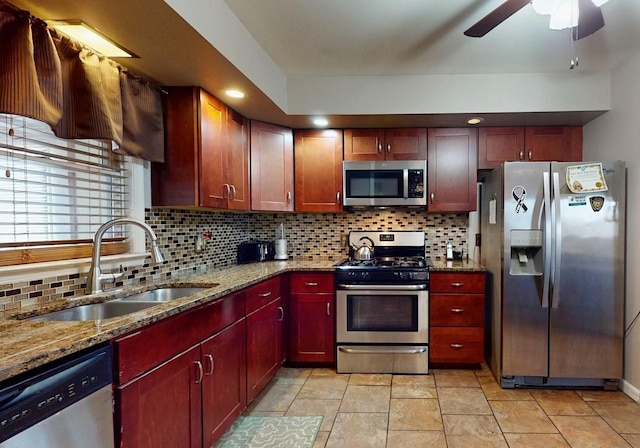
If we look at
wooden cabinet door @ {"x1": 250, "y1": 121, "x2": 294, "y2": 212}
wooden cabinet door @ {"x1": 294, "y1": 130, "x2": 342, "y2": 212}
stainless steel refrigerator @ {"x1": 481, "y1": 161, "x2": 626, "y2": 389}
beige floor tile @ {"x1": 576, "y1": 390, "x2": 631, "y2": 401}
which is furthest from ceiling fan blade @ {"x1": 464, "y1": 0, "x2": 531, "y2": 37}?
beige floor tile @ {"x1": 576, "y1": 390, "x2": 631, "y2": 401}

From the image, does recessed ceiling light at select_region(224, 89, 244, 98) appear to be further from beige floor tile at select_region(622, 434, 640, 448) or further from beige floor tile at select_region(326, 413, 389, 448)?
beige floor tile at select_region(622, 434, 640, 448)

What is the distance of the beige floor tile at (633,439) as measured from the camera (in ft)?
6.52

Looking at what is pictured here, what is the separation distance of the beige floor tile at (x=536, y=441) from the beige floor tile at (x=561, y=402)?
307 mm

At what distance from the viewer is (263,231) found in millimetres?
3707

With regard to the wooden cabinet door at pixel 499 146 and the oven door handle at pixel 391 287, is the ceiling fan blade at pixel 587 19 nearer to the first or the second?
the wooden cabinet door at pixel 499 146

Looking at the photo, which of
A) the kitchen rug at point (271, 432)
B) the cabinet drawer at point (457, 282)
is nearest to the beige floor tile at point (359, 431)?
the kitchen rug at point (271, 432)

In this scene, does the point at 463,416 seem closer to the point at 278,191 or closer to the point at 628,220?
the point at 628,220

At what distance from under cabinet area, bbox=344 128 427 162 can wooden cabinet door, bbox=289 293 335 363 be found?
4.21 ft

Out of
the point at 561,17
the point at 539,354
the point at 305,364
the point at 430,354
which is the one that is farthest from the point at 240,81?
the point at 539,354

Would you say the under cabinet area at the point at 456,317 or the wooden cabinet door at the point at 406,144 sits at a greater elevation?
the wooden cabinet door at the point at 406,144

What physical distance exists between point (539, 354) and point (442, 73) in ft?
7.14

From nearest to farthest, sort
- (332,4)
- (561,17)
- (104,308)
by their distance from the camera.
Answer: (561,17), (104,308), (332,4)

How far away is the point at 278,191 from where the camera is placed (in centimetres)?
318

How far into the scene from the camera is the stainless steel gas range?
292 cm
